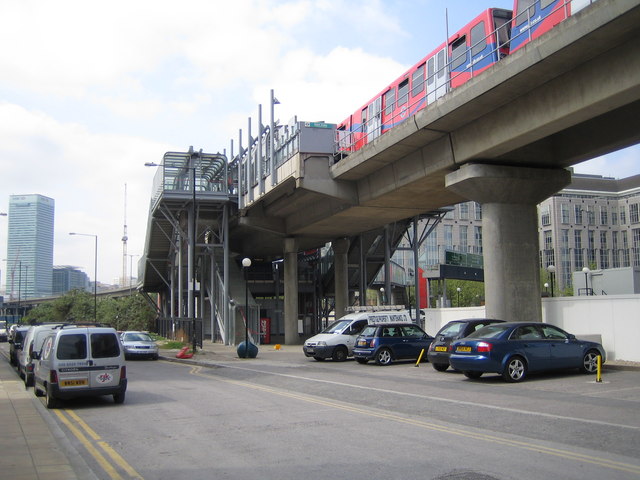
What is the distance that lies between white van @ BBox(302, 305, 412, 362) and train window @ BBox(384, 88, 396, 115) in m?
8.96

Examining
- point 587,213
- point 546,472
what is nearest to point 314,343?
point 546,472

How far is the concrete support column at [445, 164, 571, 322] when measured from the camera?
22422 mm

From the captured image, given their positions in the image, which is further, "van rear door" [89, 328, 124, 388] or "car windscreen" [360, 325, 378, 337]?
"car windscreen" [360, 325, 378, 337]

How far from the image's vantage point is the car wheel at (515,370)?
15945 mm

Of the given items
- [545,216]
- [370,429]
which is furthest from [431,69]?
[545,216]

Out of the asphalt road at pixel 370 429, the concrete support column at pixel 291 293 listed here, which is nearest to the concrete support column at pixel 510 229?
the asphalt road at pixel 370 429

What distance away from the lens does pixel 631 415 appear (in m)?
10.9

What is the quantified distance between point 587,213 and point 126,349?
298ft

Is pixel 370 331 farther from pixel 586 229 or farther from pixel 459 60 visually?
pixel 586 229

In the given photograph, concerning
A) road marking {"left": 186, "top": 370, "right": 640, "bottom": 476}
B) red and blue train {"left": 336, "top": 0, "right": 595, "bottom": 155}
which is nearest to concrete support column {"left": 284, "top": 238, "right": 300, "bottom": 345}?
red and blue train {"left": 336, "top": 0, "right": 595, "bottom": 155}

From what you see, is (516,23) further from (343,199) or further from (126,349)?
(126,349)

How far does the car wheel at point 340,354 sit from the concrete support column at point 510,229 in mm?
6353

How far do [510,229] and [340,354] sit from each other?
8.62 meters

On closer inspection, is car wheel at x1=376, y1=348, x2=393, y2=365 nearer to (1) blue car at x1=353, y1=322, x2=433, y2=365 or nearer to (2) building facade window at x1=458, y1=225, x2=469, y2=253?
(1) blue car at x1=353, y1=322, x2=433, y2=365
